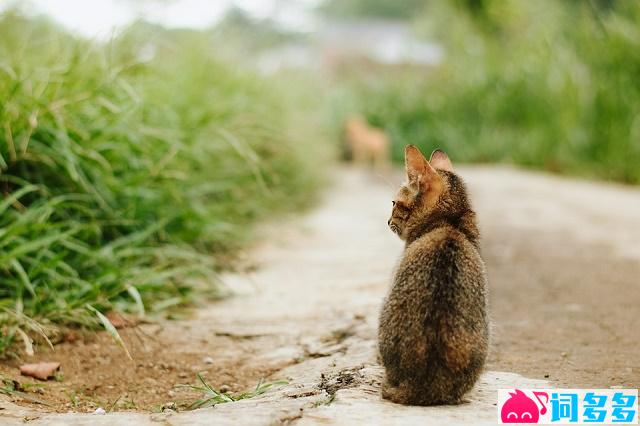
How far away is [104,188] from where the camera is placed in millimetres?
4191

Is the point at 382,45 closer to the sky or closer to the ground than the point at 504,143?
closer to the sky

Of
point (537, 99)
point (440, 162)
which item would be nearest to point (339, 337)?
point (440, 162)

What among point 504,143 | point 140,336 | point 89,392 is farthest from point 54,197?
point 504,143

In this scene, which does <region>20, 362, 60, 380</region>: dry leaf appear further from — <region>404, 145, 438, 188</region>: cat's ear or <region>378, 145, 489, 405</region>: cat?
<region>404, 145, 438, 188</region>: cat's ear

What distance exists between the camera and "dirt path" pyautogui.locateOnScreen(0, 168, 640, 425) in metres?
2.35

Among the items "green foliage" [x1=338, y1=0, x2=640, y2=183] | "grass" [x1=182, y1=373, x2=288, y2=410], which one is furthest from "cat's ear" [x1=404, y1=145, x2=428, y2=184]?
"green foliage" [x1=338, y1=0, x2=640, y2=183]

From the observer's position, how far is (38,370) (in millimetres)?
2959

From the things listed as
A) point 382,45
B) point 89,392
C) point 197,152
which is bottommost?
point 89,392

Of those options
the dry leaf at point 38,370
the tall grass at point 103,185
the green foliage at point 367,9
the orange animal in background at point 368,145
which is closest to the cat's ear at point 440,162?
the tall grass at point 103,185

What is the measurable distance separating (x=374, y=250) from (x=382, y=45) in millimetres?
42456

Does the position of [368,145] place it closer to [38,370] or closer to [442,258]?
[38,370]

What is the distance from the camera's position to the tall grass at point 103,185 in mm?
3525

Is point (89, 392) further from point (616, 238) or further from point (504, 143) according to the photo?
point (504, 143)

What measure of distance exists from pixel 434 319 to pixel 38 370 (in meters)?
1.61
